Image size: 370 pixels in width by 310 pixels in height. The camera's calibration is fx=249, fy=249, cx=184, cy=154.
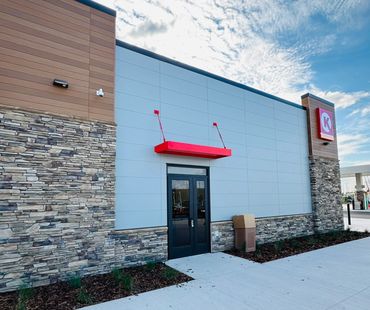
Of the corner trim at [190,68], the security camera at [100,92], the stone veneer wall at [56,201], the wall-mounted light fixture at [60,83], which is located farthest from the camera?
the corner trim at [190,68]

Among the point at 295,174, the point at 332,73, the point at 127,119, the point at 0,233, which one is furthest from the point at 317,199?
the point at 0,233

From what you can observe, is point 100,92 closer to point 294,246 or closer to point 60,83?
point 60,83

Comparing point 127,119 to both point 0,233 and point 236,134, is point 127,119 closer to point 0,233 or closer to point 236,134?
point 0,233

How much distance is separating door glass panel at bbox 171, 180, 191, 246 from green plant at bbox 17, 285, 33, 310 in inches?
151

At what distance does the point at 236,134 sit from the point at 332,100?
27.8 ft

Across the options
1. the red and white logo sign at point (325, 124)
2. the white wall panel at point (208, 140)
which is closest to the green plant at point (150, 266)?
the white wall panel at point (208, 140)

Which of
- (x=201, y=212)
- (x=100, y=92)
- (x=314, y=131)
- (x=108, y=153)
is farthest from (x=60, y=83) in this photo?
(x=314, y=131)

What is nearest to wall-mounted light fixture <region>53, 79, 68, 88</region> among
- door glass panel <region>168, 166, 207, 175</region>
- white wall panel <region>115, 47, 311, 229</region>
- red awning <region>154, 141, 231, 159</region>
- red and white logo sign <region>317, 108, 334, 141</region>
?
white wall panel <region>115, 47, 311, 229</region>

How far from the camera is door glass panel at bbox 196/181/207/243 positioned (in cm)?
803

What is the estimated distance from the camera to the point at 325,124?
44.0ft

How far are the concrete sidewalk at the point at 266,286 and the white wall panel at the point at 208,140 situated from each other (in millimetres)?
2061

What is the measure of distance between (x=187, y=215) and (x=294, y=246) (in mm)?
4308

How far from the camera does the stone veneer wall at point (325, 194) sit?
12172 mm

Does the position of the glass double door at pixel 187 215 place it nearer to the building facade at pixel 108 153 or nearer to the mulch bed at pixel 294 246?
the building facade at pixel 108 153
